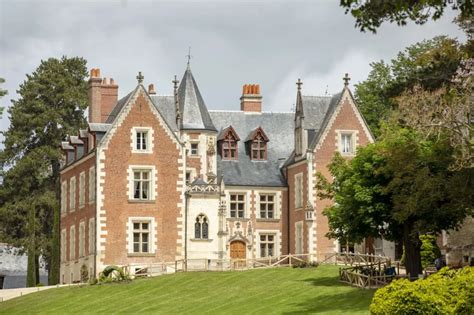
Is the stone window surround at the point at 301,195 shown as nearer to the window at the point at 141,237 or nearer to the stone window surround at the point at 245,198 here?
the stone window surround at the point at 245,198

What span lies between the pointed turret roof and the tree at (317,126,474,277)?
61.8 feet

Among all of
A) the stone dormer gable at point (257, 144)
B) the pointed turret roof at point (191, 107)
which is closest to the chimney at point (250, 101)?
the stone dormer gable at point (257, 144)

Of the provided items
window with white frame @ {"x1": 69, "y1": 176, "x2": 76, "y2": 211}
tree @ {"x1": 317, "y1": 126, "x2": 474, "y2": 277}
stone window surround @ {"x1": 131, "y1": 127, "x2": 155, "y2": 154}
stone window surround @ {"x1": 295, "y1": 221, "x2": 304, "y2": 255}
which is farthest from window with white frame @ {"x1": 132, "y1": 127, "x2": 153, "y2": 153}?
tree @ {"x1": 317, "y1": 126, "x2": 474, "y2": 277}

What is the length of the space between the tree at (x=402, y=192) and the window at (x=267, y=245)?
1886cm

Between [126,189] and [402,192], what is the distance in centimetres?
2162

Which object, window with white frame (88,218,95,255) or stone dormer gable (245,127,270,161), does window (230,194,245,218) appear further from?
window with white frame (88,218,95,255)

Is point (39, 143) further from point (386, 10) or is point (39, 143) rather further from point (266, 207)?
point (386, 10)

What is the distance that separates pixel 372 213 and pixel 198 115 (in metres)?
22.7

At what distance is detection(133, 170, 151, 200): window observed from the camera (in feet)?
200

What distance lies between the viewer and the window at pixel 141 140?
6112 centimetres

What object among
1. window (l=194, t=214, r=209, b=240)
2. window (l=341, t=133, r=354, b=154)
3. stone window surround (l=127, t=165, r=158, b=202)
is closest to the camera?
stone window surround (l=127, t=165, r=158, b=202)

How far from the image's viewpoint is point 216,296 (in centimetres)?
4666

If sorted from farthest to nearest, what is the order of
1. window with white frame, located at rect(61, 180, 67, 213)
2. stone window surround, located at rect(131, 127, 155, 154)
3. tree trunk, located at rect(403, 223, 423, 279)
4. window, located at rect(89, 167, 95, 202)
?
window with white frame, located at rect(61, 180, 67, 213)
window, located at rect(89, 167, 95, 202)
stone window surround, located at rect(131, 127, 155, 154)
tree trunk, located at rect(403, 223, 423, 279)

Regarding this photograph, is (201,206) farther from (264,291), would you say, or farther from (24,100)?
(24,100)
